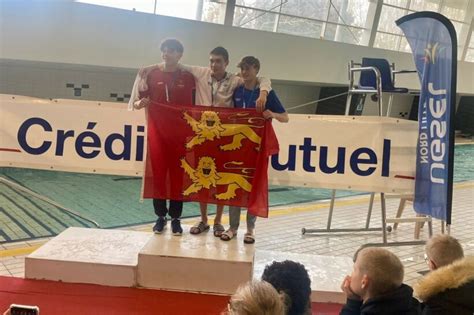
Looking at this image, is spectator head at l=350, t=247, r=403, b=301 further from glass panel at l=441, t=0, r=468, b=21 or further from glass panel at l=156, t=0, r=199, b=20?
glass panel at l=441, t=0, r=468, b=21

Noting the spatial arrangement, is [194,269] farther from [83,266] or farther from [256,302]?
[256,302]

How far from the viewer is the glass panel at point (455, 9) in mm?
14008

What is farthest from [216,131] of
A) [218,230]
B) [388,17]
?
[388,17]

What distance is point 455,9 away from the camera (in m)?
14.3

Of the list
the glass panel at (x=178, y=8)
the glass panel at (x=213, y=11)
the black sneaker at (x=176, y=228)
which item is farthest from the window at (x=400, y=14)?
the black sneaker at (x=176, y=228)

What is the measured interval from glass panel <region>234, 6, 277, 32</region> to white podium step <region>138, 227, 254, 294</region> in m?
7.51

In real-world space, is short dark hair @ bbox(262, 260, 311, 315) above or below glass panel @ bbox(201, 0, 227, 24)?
below

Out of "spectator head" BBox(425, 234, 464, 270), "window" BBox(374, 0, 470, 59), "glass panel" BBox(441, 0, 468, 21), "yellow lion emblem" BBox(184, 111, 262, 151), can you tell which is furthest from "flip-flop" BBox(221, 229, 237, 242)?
"glass panel" BBox(441, 0, 468, 21)

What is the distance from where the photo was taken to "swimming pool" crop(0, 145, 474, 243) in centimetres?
508

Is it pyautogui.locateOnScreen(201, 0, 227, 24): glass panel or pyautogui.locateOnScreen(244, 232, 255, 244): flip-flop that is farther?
pyautogui.locateOnScreen(201, 0, 227, 24): glass panel

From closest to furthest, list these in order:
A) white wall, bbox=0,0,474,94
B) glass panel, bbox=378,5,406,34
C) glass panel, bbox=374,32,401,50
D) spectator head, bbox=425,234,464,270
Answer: spectator head, bbox=425,234,464,270, white wall, bbox=0,0,474,94, glass panel, bbox=378,5,406,34, glass panel, bbox=374,32,401,50

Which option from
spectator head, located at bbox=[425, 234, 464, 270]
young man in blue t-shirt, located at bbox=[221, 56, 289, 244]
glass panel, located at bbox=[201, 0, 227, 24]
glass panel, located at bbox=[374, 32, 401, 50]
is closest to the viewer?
spectator head, located at bbox=[425, 234, 464, 270]

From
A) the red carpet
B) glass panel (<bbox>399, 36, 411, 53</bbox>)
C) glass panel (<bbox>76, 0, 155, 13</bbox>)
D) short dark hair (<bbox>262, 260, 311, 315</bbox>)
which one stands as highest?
glass panel (<bbox>399, 36, 411, 53</bbox>)

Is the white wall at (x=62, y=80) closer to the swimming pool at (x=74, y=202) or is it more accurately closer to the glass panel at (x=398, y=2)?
the swimming pool at (x=74, y=202)
